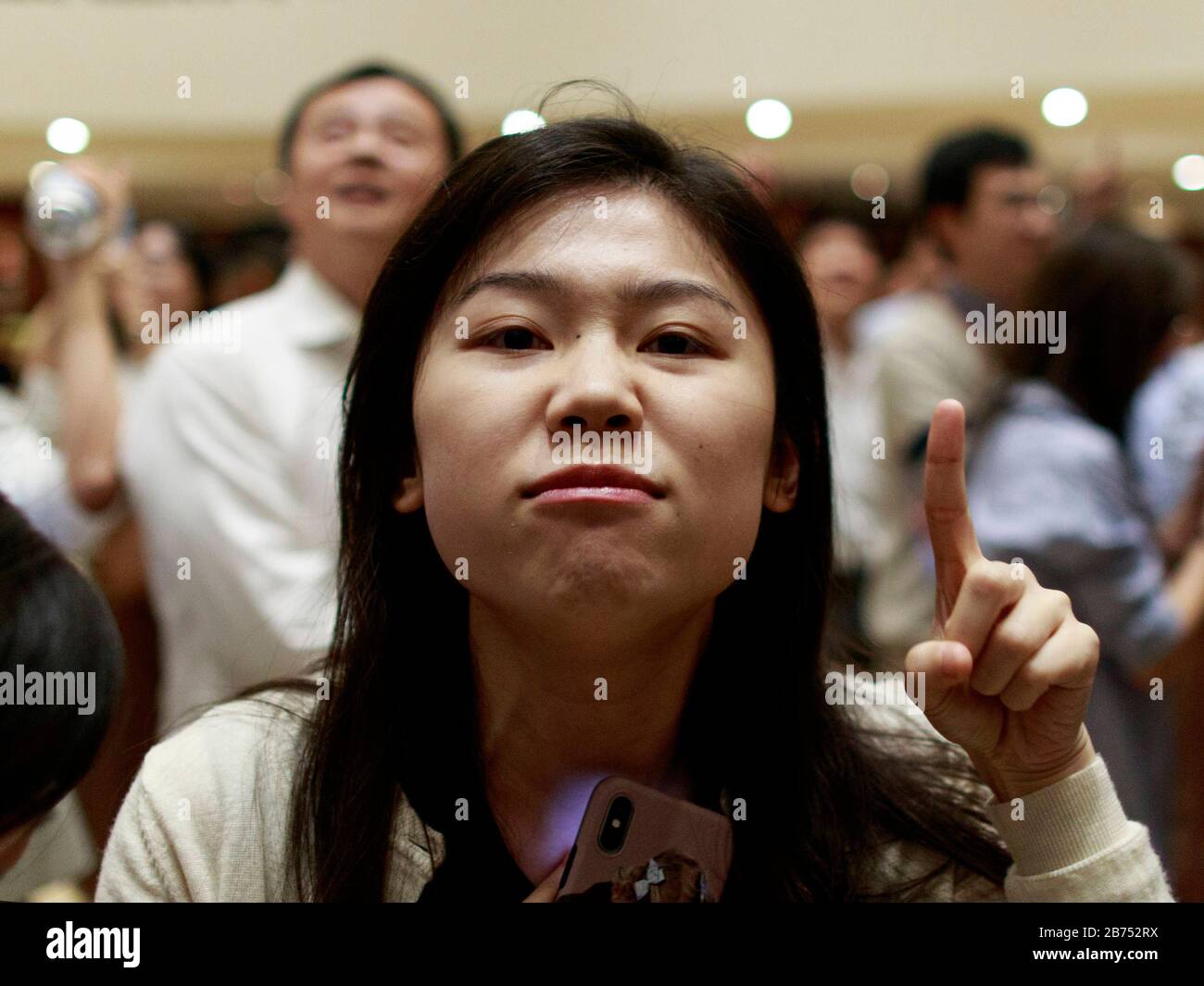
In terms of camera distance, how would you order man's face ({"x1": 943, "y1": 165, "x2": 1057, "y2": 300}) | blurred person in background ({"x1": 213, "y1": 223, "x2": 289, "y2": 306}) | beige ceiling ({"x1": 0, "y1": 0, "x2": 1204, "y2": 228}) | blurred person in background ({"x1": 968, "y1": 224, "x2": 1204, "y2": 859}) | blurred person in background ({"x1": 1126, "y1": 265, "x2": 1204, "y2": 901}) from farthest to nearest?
1. beige ceiling ({"x1": 0, "y1": 0, "x2": 1204, "y2": 228})
2. blurred person in background ({"x1": 213, "y1": 223, "x2": 289, "y2": 306})
3. man's face ({"x1": 943, "y1": 165, "x2": 1057, "y2": 300})
4. blurred person in background ({"x1": 1126, "y1": 265, "x2": 1204, "y2": 901})
5. blurred person in background ({"x1": 968, "y1": 224, "x2": 1204, "y2": 859})

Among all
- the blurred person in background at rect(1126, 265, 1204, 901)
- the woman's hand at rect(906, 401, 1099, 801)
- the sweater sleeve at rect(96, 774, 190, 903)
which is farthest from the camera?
the blurred person in background at rect(1126, 265, 1204, 901)

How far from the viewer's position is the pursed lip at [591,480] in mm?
934

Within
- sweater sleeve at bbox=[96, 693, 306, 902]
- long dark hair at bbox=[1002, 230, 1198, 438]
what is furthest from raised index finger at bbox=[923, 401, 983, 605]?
long dark hair at bbox=[1002, 230, 1198, 438]

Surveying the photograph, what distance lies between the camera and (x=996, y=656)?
36.9 inches

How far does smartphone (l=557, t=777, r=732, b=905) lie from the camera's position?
0.99 metres

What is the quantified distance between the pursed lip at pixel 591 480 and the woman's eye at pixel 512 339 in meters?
0.12

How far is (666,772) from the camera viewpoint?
1146 millimetres

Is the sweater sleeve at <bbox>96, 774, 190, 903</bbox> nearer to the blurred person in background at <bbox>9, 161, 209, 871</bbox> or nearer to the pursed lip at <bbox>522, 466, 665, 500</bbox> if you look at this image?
the pursed lip at <bbox>522, 466, 665, 500</bbox>

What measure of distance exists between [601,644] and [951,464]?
29cm

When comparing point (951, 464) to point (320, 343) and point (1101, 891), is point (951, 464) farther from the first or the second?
point (320, 343)

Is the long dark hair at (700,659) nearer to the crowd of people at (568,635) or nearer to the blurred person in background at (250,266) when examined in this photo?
the crowd of people at (568,635)

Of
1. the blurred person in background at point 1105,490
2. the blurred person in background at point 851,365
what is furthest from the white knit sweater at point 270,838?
the blurred person in background at point 851,365

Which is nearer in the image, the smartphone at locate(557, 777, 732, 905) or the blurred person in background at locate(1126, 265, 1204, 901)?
the smartphone at locate(557, 777, 732, 905)

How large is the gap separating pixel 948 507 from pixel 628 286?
0.29 meters
